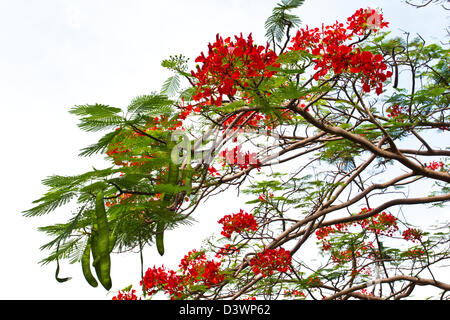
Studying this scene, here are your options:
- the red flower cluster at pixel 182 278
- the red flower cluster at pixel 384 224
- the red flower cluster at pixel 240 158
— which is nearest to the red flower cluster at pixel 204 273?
the red flower cluster at pixel 182 278

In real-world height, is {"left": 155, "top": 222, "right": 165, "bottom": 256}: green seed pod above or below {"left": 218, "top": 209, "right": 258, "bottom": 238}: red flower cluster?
below

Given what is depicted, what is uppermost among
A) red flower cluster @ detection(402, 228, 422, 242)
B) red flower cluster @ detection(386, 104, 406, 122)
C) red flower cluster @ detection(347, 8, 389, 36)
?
red flower cluster @ detection(347, 8, 389, 36)

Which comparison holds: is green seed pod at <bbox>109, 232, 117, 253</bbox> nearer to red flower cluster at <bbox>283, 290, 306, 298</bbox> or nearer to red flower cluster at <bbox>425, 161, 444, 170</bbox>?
red flower cluster at <bbox>283, 290, 306, 298</bbox>

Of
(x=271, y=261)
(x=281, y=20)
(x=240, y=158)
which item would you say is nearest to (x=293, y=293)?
(x=271, y=261)

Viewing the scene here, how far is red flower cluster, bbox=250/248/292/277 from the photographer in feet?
13.3

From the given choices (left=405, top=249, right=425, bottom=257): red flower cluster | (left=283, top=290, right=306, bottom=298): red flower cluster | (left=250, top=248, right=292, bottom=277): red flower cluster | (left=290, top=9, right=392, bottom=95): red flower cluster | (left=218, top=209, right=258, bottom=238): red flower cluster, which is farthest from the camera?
(left=405, top=249, right=425, bottom=257): red flower cluster

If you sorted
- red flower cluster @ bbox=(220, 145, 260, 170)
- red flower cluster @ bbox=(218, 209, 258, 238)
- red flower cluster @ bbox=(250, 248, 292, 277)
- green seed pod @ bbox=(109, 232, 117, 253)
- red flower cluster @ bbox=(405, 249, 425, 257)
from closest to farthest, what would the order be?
1. green seed pod @ bbox=(109, 232, 117, 253)
2. red flower cluster @ bbox=(220, 145, 260, 170)
3. red flower cluster @ bbox=(250, 248, 292, 277)
4. red flower cluster @ bbox=(218, 209, 258, 238)
5. red flower cluster @ bbox=(405, 249, 425, 257)

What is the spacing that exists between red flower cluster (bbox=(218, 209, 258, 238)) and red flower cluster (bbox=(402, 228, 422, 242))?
254cm

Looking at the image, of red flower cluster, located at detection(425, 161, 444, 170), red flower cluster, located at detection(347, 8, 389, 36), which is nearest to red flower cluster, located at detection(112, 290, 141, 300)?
red flower cluster, located at detection(347, 8, 389, 36)

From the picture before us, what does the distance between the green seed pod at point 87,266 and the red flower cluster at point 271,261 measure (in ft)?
7.50

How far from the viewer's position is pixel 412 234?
5.57 meters
